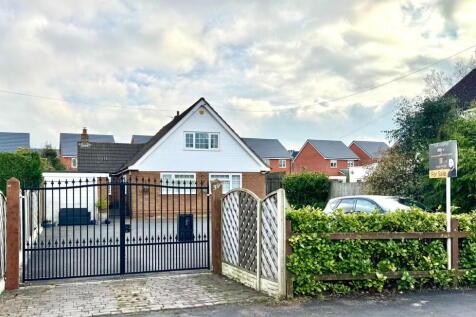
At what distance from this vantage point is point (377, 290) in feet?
22.1

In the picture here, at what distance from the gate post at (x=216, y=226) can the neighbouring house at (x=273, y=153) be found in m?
43.5

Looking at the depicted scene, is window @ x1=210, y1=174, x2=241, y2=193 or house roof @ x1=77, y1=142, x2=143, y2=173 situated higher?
house roof @ x1=77, y1=142, x2=143, y2=173

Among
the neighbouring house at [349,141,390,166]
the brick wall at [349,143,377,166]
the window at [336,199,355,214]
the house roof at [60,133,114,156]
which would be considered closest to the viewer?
the window at [336,199,355,214]

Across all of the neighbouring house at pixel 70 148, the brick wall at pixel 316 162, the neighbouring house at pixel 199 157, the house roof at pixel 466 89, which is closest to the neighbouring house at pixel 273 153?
the brick wall at pixel 316 162

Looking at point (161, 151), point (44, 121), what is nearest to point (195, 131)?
point (161, 151)

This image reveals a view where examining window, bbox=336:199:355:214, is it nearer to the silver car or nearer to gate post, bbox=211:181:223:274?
the silver car

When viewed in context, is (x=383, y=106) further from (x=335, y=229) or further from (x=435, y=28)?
(x=335, y=229)

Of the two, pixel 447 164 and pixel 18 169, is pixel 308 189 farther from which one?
pixel 447 164

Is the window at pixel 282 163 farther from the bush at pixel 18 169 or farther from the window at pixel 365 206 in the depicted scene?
the window at pixel 365 206

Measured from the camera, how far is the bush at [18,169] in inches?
535

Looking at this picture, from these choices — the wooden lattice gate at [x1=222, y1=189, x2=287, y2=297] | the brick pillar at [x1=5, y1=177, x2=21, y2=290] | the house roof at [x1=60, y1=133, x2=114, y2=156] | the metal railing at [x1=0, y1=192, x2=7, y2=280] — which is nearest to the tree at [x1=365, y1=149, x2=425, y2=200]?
the wooden lattice gate at [x1=222, y1=189, x2=287, y2=297]

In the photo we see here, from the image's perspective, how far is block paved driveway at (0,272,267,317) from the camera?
5988 millimetres

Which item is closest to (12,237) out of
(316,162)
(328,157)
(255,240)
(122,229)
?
(122,229)

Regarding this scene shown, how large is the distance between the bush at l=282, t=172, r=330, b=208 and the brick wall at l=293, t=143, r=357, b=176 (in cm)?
2583
